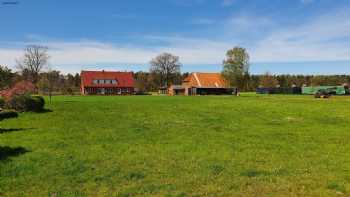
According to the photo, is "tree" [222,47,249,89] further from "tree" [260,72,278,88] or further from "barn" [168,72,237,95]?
"tree" [260,72,278,88]

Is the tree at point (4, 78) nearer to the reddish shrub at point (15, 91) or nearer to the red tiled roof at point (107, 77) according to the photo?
the reddish shrub at point (15, 91)

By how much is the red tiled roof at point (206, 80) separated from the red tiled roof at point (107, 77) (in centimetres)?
1939

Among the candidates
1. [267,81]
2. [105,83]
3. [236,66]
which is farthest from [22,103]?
[267,81]

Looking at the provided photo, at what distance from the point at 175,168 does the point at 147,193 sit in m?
2.41

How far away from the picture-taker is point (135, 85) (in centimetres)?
12962

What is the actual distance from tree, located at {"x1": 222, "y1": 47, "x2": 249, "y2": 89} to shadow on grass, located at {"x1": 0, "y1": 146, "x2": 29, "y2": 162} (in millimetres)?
85076

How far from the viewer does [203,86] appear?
116 m

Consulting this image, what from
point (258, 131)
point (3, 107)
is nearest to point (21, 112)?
point (3, 107)

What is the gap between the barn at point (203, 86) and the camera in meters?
113

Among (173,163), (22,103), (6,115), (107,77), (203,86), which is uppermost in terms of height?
(107,77)

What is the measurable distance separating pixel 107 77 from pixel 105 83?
2.17 meters

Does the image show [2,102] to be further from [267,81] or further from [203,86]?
[267,81]

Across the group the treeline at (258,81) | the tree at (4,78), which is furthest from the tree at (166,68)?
the tree at (4,78)

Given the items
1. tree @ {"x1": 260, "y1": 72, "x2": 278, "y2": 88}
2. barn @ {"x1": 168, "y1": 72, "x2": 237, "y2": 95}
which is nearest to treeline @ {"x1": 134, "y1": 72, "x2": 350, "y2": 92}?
tree @ {"x1": 260, "y1": 72, "x2": 278, "y2": 88}
